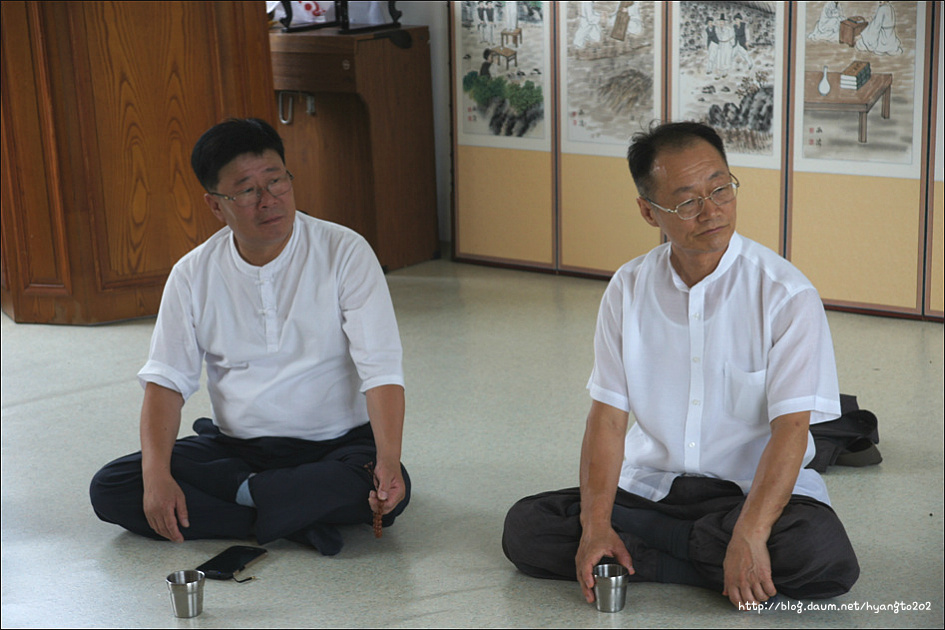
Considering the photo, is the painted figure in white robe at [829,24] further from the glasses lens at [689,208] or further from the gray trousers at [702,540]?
the gray trousers at [702,540]

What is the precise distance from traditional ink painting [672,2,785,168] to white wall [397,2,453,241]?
128 cm

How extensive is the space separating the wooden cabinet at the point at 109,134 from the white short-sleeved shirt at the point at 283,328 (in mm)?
2086

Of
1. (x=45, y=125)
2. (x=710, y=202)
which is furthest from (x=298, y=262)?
(x=45, y=125)

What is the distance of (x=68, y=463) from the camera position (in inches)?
127

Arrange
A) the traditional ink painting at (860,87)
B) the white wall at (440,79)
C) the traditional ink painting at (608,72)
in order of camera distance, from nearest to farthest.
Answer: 1. the traditional ink painting at (860,87)
2. the traditional ink painting at (608,72)
3. the white wall at (440,79)

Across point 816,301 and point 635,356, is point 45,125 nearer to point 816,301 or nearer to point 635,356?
point 635,356

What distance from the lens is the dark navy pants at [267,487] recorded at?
100 inches

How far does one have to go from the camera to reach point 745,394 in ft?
7.23

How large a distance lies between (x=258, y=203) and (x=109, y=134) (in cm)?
227

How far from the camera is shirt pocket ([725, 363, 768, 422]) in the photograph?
7.18 feet

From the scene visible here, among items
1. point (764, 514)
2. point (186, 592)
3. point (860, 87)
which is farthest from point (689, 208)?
point (860, 87)

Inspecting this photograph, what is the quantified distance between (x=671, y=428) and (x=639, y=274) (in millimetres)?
313

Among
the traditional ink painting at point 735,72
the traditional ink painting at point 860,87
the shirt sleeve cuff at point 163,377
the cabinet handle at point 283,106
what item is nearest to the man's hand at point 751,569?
the shirt sleeve cuff at point 163,377

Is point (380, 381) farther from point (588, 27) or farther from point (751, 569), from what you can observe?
point (588, 27)
